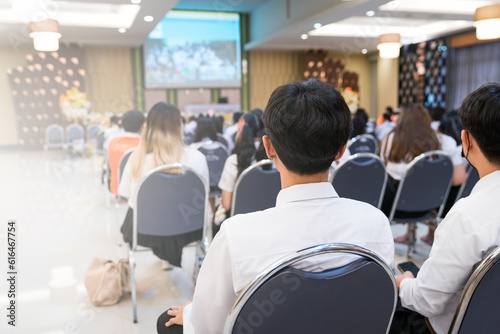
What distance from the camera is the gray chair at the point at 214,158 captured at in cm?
379

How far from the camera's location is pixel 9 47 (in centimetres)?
1187

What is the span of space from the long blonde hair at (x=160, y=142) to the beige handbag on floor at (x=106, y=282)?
1.92 ft

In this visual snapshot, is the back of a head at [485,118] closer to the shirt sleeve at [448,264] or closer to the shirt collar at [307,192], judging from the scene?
the shirt sleeve at [448,264]

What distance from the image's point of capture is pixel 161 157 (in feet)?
8.00

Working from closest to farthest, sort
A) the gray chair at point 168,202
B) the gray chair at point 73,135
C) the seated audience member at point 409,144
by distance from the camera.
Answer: the gray chair at point 168,202
the seated audience member at point 409,144
the gray chair at point 73,135

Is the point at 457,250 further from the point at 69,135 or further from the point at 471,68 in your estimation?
the point at 471,68

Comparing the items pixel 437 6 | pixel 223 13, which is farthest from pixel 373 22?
pixel 223 13

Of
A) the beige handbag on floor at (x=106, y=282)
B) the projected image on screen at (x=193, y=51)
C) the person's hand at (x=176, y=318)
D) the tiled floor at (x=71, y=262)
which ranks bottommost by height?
the tiled floor at (x=71, y=262)

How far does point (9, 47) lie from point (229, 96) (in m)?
6.91

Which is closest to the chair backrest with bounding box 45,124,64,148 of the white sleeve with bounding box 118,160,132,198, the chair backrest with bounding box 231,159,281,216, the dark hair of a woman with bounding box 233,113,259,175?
the white sleeve with bounding box 118,160,132,198

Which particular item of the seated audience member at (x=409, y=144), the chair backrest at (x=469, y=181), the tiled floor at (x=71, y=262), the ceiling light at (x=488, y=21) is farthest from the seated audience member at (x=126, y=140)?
the ceiling light at (x=488, y=21)

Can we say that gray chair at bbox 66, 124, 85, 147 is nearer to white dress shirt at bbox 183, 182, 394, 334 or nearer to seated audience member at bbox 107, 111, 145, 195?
seated audience member at bbox 107, 111, 145, 195

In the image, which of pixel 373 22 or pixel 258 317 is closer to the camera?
pixel 258 317

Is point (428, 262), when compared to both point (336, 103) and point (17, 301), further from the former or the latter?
point (17, 301)
